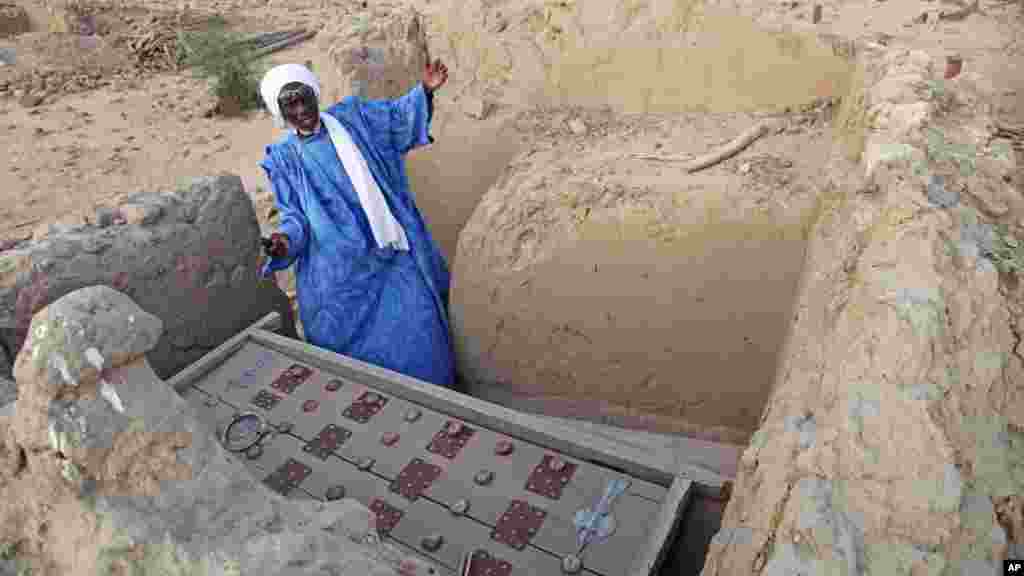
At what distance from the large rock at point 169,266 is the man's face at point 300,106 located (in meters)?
0.40

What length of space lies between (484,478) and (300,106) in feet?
6.45

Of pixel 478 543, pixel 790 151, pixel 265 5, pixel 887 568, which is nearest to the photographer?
pixel 887 568

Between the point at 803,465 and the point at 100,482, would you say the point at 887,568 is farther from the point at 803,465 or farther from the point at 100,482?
the point at 100,482

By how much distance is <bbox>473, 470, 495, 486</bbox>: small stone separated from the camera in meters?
2.12

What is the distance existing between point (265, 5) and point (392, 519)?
491 inches

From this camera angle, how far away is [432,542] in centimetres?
195

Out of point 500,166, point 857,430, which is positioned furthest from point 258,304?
point 857,430

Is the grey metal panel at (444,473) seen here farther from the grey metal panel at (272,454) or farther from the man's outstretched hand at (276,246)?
the man's outstretched hand at (276,246)

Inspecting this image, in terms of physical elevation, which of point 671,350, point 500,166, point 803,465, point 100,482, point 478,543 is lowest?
point 671,350

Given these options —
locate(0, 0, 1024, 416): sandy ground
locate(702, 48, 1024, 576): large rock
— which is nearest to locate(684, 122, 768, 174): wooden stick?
locate(0, 0, 1024, 416): sandy ground

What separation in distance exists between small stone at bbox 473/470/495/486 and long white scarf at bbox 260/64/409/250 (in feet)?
5.07

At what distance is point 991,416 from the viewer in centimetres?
128

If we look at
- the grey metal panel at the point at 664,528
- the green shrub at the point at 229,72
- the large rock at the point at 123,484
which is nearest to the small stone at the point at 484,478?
the grey metal panel at the point at 664,528

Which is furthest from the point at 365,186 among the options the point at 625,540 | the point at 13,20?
the point at 13,20
